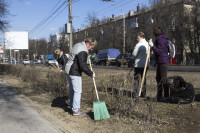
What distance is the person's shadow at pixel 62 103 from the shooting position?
5.44 meters

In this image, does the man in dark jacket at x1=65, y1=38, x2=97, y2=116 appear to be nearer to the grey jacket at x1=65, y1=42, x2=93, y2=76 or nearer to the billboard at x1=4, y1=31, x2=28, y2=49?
the grey jacket at x1=65, y1=42, x2=93, y2=76

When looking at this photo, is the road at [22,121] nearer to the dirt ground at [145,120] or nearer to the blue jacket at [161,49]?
the dirt ground at [145,120]

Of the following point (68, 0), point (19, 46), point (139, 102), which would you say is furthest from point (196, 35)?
point (139, 102)

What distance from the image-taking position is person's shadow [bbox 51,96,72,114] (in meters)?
5.44

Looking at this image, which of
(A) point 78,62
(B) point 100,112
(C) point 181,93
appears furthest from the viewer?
(C) point 181,93

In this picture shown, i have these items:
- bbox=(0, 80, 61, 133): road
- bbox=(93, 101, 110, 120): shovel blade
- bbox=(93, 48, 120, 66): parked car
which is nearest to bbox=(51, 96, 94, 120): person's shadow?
bbox=(93, 101, 110, 120): shovel blade

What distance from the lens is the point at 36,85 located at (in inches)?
356

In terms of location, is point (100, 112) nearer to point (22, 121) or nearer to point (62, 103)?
point (22, 121)

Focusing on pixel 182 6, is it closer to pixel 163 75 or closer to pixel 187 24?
pixel 187 24

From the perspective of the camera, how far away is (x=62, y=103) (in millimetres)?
6129

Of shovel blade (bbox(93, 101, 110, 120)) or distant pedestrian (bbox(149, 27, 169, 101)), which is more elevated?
distant pedestrian (bbox(149, 27, 169, 101))

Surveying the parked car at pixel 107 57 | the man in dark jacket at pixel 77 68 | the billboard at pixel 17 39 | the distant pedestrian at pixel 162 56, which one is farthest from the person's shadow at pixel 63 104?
the parked car at pixel 107 57

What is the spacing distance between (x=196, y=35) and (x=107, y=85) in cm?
3041

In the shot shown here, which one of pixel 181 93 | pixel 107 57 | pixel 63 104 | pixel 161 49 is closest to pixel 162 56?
pixel 161 49
